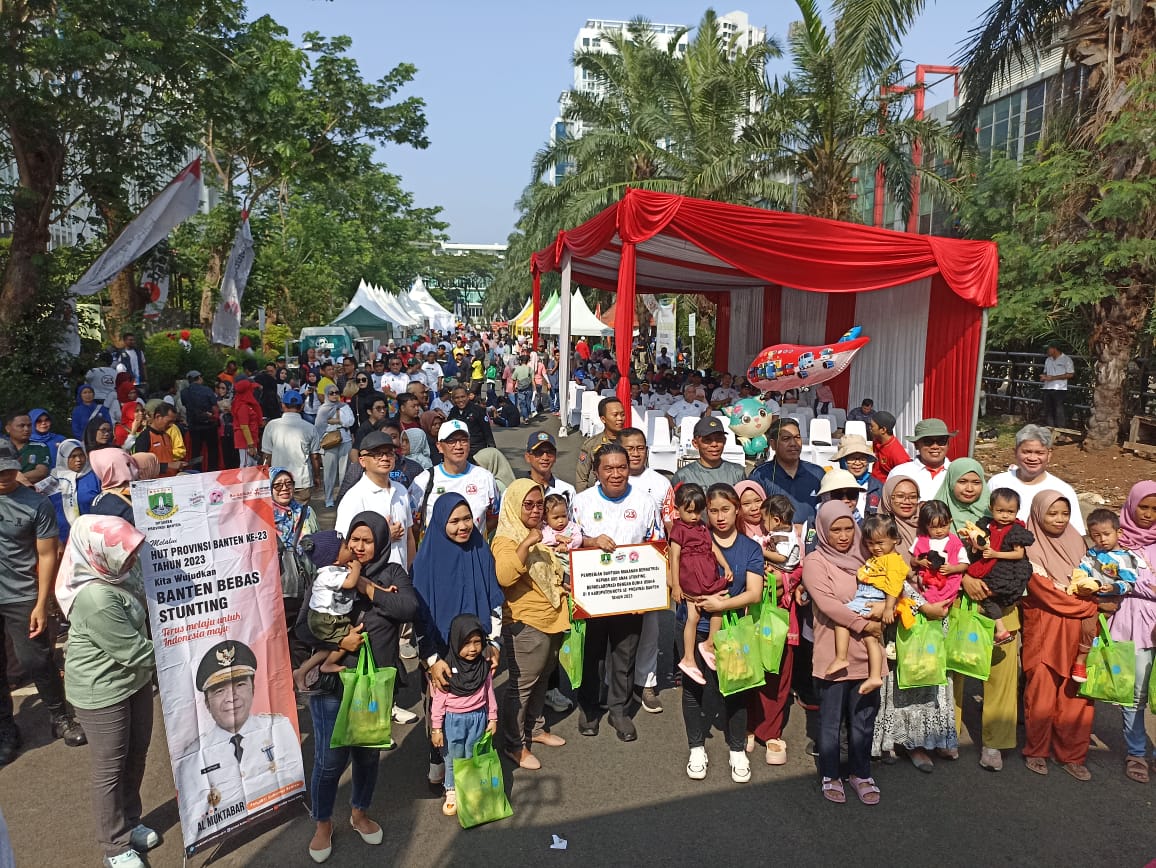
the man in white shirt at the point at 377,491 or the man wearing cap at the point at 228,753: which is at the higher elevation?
the man in white shirt at the point at 377,491

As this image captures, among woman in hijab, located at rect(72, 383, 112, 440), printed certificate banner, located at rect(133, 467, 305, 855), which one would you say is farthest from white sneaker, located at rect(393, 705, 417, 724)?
woman in hijab, located at rect(72, 383, 112, 440)

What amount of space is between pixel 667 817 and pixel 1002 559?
2066 millimetres

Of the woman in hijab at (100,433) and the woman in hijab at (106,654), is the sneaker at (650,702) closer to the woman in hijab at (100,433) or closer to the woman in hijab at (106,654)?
the woman in hijab at (106,654)

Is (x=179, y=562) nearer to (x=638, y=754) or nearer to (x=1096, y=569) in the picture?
(x=638, y=754)

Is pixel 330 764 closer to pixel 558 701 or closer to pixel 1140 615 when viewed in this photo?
pixel 558 701

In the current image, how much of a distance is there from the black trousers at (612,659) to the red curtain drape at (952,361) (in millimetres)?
6904

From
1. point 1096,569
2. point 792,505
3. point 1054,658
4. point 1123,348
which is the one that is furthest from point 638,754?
point 1123,348

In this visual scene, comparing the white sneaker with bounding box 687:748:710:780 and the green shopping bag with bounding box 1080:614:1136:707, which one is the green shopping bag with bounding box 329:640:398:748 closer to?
the white sneaker with bounding box 687:748:710:780

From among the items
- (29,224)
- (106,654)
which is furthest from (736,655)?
(29,224)

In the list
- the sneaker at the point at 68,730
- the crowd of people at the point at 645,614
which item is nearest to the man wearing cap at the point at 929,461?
the crowd of people at the point at 645,614

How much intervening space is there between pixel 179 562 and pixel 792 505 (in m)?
2.98

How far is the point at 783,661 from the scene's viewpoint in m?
4.21

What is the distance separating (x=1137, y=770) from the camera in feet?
13.4

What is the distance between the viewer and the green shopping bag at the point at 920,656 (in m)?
3.90
